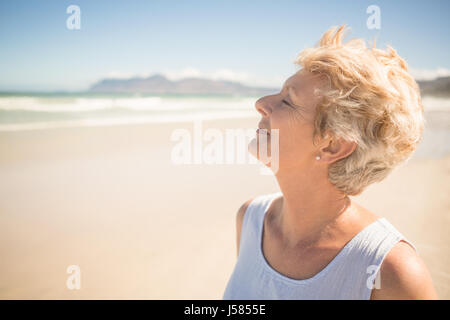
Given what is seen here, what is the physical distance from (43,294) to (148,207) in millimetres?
2023

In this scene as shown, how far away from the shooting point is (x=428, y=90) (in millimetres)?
29328

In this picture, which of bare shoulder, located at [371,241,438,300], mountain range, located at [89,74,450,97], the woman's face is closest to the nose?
the woman's face

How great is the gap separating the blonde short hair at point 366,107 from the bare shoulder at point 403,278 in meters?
0.47

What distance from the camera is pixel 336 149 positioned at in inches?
66.2

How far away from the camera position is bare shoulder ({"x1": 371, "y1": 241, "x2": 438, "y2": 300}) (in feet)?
4.19

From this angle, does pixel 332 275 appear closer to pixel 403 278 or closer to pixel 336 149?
pixel 403 278

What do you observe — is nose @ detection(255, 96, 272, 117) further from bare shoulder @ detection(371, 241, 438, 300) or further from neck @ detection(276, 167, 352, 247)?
bare shoulder @ detection(371, 241, 438, 300)

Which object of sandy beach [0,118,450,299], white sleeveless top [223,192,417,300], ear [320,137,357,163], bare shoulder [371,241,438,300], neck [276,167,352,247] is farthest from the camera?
sandy beach [0,118,450,299]

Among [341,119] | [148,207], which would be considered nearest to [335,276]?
[341,119]

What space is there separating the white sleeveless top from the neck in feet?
0.71

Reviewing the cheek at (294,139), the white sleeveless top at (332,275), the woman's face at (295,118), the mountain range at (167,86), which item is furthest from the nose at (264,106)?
the mountain range at (167,86)

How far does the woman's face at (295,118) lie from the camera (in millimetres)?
1686

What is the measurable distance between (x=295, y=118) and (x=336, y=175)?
407mm

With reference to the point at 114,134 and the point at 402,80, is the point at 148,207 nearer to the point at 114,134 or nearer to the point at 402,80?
the point at 402,80
